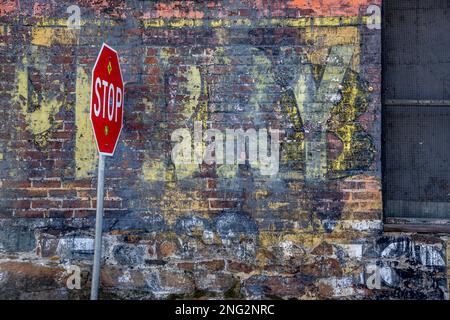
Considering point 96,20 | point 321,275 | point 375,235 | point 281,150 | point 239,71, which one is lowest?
→ point 321,275

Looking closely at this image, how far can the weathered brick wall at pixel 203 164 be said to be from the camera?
4.13 metres

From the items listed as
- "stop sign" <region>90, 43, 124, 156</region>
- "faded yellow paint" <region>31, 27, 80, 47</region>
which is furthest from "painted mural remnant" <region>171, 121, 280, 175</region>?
"faded yellow paint" <region>31, 27, 80, 47</region>

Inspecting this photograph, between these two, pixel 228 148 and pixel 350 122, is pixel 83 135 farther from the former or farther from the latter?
pixel 350 122

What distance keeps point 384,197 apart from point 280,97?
1.25 metres

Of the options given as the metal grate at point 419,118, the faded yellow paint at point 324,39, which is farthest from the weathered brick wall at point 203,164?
the metal grate at point 419,118

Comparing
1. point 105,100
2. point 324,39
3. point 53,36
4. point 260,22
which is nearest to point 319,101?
point 324,39

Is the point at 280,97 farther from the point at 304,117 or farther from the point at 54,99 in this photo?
the point at 54,99

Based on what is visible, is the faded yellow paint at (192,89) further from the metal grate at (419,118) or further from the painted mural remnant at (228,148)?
the metal grate at (419,118)

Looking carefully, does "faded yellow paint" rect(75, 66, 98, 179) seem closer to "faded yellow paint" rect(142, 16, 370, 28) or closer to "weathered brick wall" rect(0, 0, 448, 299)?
"weathered brick wall" rect(0, 0, 448, 299)

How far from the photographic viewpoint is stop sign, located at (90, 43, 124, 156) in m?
2.96

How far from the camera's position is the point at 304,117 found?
4.18m

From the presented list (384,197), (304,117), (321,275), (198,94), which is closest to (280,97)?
(304,117)

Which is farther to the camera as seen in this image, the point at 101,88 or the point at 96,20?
the point at 96,20

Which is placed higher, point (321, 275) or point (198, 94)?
point (198, 94)
